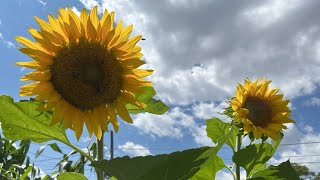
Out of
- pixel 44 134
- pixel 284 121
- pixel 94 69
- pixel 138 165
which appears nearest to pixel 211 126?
pixel 284 121

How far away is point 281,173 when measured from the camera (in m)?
1.92

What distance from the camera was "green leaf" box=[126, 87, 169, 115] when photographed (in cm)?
151

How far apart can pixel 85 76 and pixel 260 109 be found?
1844mm

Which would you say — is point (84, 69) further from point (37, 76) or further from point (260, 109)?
point (260, 109)

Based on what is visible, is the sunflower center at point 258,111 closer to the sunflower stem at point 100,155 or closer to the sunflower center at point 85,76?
the sunflower center at point 85,76

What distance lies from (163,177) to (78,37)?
78cm

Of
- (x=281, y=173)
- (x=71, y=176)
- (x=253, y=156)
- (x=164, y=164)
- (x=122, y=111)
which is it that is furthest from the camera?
(x=253, y=156)

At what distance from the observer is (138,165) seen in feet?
2.94

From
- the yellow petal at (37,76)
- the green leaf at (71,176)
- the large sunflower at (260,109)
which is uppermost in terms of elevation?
the large sunflower at (260,109)

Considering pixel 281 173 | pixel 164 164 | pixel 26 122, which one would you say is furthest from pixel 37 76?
pixel 281 173

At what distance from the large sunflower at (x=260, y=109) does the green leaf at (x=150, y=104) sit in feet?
4.35

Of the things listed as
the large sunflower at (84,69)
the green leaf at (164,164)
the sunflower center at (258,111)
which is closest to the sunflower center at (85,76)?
the large sunflower at (84,69)

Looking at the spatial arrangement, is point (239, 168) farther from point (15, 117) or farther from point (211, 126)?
point (15, 117)

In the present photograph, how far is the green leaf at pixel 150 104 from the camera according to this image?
4.95ft
